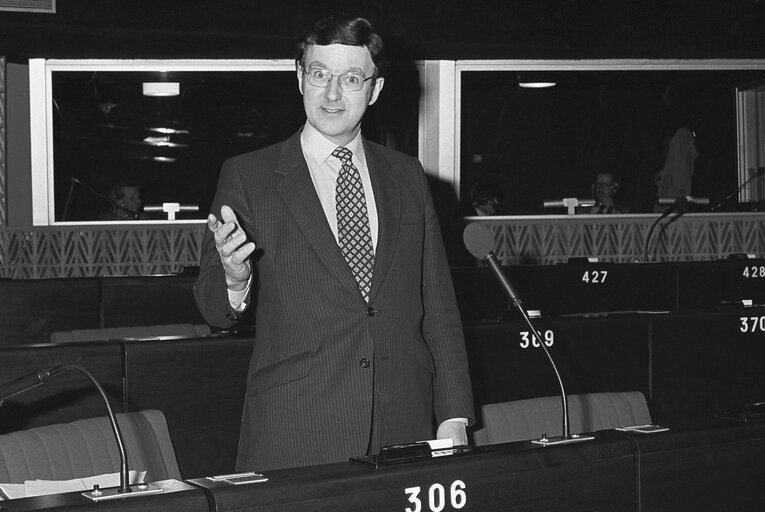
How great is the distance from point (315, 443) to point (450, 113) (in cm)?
613

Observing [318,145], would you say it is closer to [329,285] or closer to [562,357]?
[329,285]

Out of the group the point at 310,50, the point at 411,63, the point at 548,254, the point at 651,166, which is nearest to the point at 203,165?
the point at 411,63

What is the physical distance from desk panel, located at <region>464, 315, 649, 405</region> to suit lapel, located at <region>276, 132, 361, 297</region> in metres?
1.64

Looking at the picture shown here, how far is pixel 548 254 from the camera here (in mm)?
8016

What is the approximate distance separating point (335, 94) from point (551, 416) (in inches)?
47.9

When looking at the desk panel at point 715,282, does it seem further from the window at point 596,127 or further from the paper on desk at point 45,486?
the paper on desk at point 45,486

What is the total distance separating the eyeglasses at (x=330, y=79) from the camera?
221cm

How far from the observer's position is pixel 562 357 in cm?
385

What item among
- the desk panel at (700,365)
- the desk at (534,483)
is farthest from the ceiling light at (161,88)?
the desk at (534,483)

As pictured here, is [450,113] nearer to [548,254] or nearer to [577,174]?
[548,254]

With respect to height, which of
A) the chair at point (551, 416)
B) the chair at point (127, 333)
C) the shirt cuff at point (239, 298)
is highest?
the shirt cuff at point (239, 298)

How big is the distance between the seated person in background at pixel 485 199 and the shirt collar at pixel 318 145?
606 cm

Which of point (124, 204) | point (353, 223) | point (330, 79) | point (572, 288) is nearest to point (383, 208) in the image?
point (353, 223)

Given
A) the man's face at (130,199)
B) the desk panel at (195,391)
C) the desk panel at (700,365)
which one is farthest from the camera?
the man's face at (130,199)
